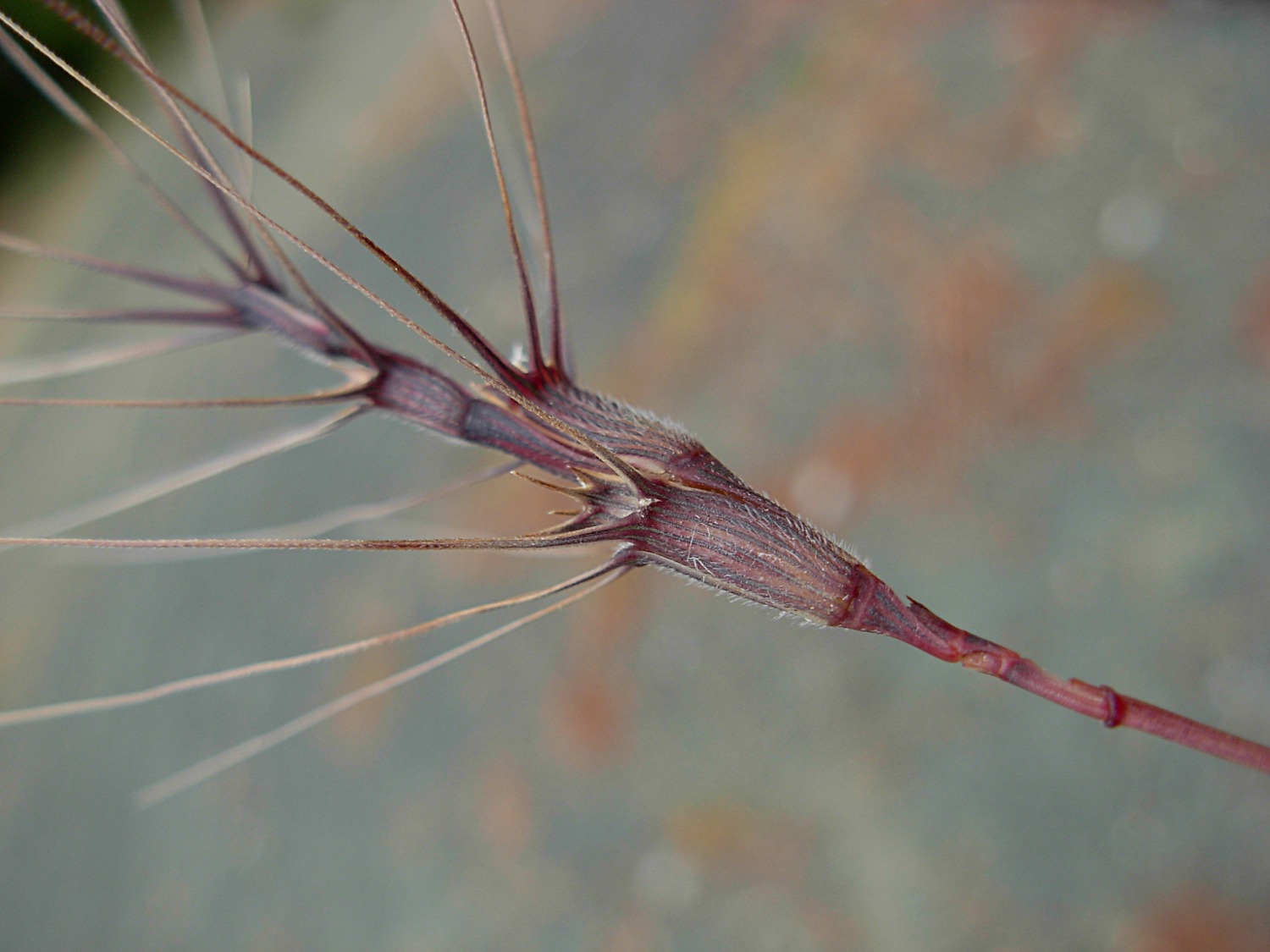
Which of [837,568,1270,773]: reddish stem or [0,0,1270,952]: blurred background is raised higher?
[0,0,1270,952]: blurred background

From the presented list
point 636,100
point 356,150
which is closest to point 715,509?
point 636,100

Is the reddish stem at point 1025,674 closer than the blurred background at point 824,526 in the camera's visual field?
Yes

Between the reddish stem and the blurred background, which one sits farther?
the blurred background

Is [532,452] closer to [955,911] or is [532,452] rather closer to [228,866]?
[955,911]

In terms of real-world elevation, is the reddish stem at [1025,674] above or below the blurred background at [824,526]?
below

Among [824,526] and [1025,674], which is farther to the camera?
[824,526]
